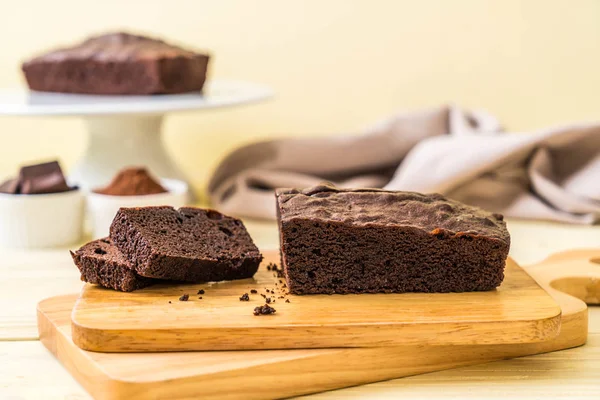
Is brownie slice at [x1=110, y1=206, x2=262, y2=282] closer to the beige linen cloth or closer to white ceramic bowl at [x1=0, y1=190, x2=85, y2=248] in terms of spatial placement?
white ceramic bowl at [x1=0, y1=190, x2=85, y2=248]

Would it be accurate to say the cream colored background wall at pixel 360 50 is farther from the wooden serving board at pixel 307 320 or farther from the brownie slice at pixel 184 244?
the wooden serving board at pixel 307 320

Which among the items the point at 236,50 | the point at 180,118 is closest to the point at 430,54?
the point at 236,50

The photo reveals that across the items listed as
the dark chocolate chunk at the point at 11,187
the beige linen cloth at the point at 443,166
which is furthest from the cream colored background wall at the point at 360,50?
the dark chocolate chunk at the point at 11,187

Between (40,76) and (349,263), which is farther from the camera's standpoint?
(40,76)

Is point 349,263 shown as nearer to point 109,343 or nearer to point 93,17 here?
point 109,343

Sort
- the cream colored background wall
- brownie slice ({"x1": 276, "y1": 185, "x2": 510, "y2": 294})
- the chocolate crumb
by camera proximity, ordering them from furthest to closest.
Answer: the cream colored background wall < brownie slice ({"x1": 276, "y1": 185, "x2": 510, "y2": 294}) < the chocolate crumb

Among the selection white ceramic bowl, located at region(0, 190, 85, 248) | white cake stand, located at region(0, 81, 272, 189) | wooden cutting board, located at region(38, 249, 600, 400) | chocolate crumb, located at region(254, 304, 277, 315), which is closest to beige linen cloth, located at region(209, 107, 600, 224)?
white cake stand, located at region(0, 81, 272, 189)
